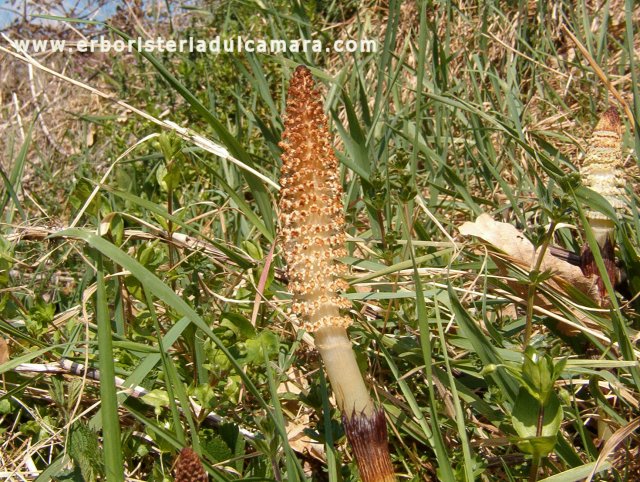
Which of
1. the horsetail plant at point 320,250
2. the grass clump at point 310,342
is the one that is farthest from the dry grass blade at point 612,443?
the horsetail plant at point 320,250

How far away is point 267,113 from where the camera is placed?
3.61m

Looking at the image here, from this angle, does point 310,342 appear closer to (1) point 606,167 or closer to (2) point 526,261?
(2) point 526,261

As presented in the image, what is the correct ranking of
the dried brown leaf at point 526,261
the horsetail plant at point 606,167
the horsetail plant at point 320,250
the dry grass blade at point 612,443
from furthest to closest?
the dried brown leaf at point 526,261, the horsetail plant at point 606,167, the dry grass blade at point 612,443, the horsetail plant at point 320,250

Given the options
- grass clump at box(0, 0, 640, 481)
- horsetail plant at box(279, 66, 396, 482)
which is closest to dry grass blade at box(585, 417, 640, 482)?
grass clump at box(0, 0, 640, 481)

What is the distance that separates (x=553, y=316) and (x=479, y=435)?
29 cm

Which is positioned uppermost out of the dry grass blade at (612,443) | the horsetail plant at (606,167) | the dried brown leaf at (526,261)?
the horsetail plant at (606,167)

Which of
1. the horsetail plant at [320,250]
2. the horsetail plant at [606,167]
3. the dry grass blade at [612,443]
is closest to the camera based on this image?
the horsetail plant at [320,250]

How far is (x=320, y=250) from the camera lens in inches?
46.3

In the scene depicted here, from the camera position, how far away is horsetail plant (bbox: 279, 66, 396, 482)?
3.73ft

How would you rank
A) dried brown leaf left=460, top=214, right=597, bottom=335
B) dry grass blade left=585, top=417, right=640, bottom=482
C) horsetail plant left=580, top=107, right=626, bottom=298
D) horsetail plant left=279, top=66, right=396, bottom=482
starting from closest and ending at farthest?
horsetail plant left=279, top=66, right=396, bottom=482 → dry grass blade left=585, top=417, right=640, bottom=482 → horsetail plant left=580, top=107, right=626, bottom=298 → dried brown leaf left=460, top=214, right=597, bottom=335

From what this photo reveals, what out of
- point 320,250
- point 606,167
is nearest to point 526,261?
point 606,167

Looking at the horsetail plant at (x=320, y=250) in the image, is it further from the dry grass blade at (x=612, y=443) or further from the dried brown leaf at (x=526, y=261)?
the dried brown leaf at (x=526, y=261)

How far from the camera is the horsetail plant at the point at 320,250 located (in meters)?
1.14

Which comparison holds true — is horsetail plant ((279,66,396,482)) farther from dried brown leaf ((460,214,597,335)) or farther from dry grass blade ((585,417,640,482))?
dried brown leaf ((460,214,597,335))
